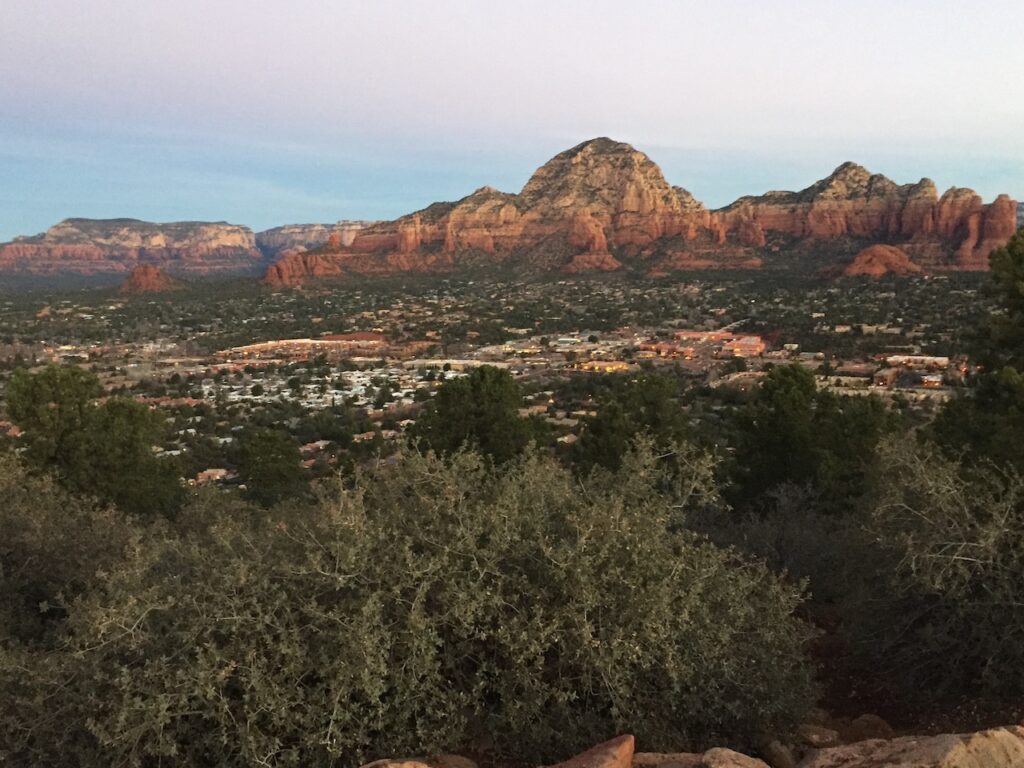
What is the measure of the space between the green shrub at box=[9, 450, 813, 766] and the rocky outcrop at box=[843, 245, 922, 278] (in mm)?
103182

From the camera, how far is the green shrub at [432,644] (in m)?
4.98

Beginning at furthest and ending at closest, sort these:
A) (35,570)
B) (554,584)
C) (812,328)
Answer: (812,328), (35,570), (554,584)

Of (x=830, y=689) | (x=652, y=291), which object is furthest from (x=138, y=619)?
(x=652, y=291)

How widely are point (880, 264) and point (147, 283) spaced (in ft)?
384

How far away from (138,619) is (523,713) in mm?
2835

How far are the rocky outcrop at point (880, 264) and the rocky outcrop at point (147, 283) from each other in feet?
363

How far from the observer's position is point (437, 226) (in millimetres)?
152875

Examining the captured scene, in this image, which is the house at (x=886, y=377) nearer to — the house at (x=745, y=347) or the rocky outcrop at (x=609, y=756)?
the house at (x=745, y=347)

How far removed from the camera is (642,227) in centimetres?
14025

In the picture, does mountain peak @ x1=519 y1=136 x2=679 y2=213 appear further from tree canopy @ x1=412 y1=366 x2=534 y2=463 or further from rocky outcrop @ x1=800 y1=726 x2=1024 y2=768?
rocky outcrop @ x1=800 y1=726 x2=1024 y2=768

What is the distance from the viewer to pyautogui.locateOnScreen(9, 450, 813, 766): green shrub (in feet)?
16.4

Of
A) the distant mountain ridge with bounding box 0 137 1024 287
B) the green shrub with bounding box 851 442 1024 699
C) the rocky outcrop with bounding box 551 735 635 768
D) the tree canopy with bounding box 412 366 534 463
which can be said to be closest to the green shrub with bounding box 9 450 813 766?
the rocky outcrop with bounding box 551 735 635 768

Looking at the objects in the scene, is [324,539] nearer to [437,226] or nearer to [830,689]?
[830,689]

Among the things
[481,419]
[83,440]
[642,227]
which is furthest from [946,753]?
[642,227]
